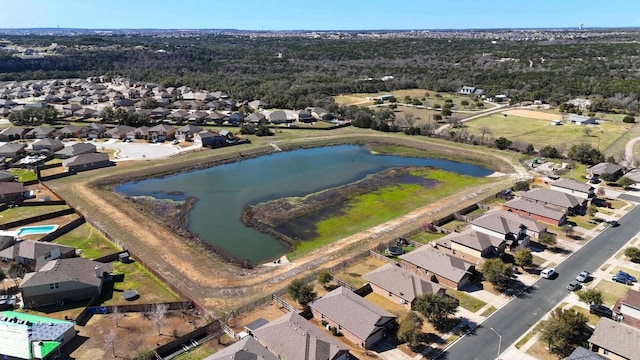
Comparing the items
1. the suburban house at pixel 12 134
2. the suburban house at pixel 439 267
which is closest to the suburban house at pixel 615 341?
the suburban house at pixel 439 267

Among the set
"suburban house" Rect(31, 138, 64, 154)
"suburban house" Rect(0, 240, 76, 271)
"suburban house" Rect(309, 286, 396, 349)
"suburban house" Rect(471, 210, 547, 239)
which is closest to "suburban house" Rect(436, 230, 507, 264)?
"suburban house" Rect(471, 210, 547, 239)

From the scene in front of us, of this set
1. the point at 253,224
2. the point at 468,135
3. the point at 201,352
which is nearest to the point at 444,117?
the point at 468,135

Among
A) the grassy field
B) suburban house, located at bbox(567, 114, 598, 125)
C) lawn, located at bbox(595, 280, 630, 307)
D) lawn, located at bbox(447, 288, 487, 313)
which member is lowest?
lawn, located at bbox(447, 288, 487, 313)

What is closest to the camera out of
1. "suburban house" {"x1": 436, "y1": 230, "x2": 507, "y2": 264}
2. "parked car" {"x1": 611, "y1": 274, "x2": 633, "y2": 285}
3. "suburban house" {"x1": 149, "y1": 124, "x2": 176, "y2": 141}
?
"parked car" {"x1": 611, "y1": 274, "x2": 633, "y2": 285}

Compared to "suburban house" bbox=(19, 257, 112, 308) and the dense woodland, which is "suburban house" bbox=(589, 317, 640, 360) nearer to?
"suburban house" bbox=(19, 257, 112, 308)

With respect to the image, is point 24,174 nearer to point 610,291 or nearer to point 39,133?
point 39,133

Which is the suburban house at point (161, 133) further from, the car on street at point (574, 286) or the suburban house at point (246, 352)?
the car on street at point (574, 286)
